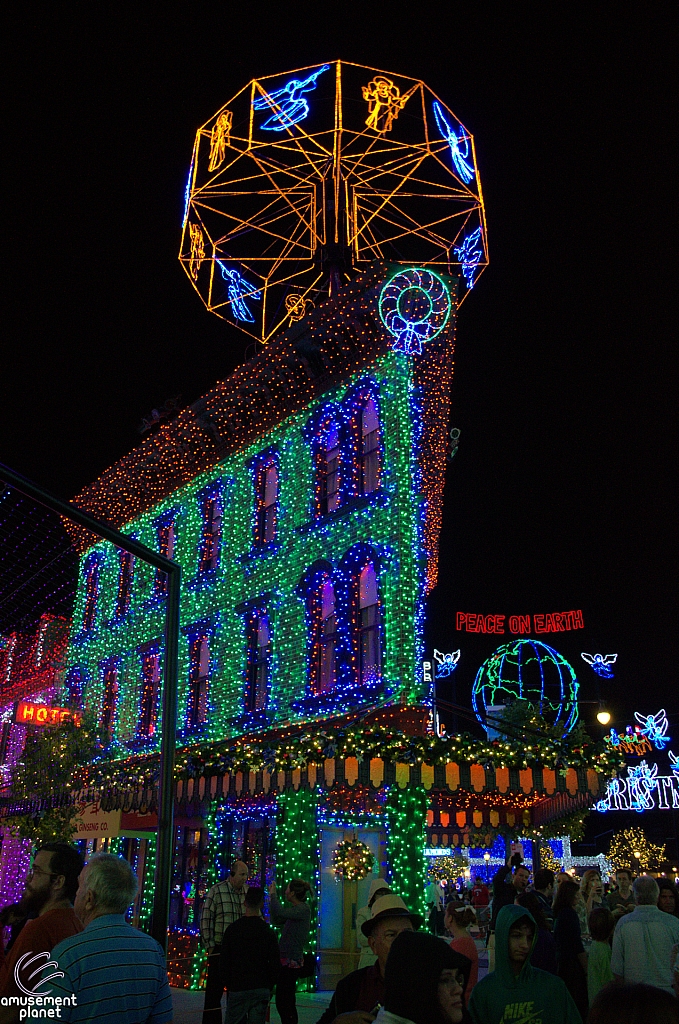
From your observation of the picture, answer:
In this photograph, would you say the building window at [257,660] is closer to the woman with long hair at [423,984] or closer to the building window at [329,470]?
the building window at [329,470]

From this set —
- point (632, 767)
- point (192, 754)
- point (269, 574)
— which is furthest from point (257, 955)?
point (632, 767)

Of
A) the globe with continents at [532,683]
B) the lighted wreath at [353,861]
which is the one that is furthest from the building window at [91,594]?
the lighted wreath at [353,861]

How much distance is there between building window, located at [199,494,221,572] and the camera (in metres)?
22.0

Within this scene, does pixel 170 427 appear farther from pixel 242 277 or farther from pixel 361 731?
pixel 361 731

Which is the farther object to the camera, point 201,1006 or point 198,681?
point 198,681

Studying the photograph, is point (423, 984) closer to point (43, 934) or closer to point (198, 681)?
point (43, 934)

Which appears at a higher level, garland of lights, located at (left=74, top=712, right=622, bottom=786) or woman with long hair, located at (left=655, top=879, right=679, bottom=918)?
garland of lights, located at (left=74, top=712, right=622, bottom=786)

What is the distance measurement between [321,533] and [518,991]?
44.7 feet

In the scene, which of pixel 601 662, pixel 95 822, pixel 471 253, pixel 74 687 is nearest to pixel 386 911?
pixel 95 822

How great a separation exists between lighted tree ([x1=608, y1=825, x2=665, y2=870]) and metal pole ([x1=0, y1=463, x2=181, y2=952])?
1334 inches

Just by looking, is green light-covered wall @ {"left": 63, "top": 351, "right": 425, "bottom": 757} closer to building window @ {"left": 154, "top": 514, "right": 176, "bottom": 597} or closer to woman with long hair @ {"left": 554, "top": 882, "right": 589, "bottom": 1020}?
building window @ {"left": 154, "top": 514, "right": 176, "bottom": 597}

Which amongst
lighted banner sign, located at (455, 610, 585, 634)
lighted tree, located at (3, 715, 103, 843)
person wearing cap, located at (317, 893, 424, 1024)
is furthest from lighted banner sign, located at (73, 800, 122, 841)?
lighted banner sign, located at (455, 610, 585, 634)

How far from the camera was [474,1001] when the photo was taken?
4.77 m

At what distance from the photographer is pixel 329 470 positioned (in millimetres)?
18781
